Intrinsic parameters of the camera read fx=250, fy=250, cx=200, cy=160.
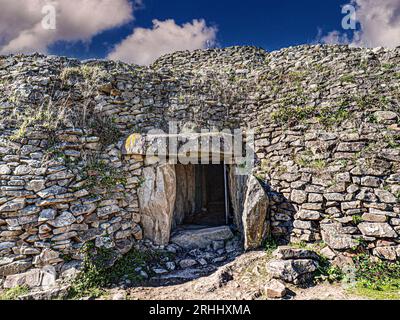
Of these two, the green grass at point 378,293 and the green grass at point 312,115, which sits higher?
the green grass at point 312,115

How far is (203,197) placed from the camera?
7.99 metres

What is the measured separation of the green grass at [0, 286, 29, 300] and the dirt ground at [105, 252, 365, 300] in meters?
1.25

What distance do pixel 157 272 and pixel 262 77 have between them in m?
5.22

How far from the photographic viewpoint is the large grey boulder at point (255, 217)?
489cm

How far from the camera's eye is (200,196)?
7.84m

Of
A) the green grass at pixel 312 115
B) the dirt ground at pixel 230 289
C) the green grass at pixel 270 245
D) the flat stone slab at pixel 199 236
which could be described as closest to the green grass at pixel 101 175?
the flat stone slab at pixel 199 236

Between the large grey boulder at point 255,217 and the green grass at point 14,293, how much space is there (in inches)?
146

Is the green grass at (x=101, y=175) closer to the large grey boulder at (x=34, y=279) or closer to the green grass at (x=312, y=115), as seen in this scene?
the large grey boulder at (x=34, y=279)

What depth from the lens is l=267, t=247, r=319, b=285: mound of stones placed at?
387cm

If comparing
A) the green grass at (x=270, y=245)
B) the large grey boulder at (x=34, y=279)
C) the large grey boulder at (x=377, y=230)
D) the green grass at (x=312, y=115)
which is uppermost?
the green grass at (x=312, y=115)

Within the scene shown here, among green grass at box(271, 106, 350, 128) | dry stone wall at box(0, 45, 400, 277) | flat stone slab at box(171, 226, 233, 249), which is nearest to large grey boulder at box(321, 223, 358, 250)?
dry stone wall at box(0, 45, 400, 277)

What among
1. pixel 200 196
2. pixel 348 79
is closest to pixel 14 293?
pixel 200 196

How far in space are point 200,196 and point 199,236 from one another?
2490mm

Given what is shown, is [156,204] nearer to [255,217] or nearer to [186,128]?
[186,128]
